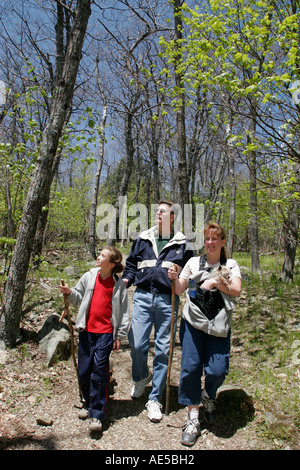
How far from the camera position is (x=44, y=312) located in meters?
5.30

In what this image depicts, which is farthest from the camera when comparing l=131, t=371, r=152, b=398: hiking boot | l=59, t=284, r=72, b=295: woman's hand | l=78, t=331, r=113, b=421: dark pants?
l=131, t=371, r=152, b=398: hiking boot

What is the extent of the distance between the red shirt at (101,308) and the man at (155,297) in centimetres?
30

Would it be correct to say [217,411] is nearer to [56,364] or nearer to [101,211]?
[56,364]

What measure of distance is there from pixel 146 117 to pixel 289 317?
14.5m

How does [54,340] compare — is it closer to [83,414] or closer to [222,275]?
[83,414]

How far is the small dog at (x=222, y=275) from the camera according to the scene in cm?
290

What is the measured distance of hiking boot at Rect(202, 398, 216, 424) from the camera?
312 cm

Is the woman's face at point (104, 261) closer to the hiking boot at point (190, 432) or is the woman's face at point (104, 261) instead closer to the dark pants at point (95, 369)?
the dark pants at point (95, 369)

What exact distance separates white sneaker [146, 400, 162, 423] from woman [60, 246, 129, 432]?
0.47 meters

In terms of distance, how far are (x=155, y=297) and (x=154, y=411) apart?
3.63 ft

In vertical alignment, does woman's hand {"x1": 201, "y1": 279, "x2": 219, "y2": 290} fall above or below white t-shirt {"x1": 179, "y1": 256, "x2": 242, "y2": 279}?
below

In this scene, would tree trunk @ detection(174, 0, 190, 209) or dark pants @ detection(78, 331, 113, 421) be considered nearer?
dark pants @ detection(78, 331, 113, 421)

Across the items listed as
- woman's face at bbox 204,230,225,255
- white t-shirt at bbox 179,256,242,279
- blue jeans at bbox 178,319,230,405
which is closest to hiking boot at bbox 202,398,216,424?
blue jeans at bbox 178,319,230,405

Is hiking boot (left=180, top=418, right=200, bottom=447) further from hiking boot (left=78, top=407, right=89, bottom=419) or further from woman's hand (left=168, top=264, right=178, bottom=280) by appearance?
woman's hand (left=168, top=264, right=178, bottom=280)
